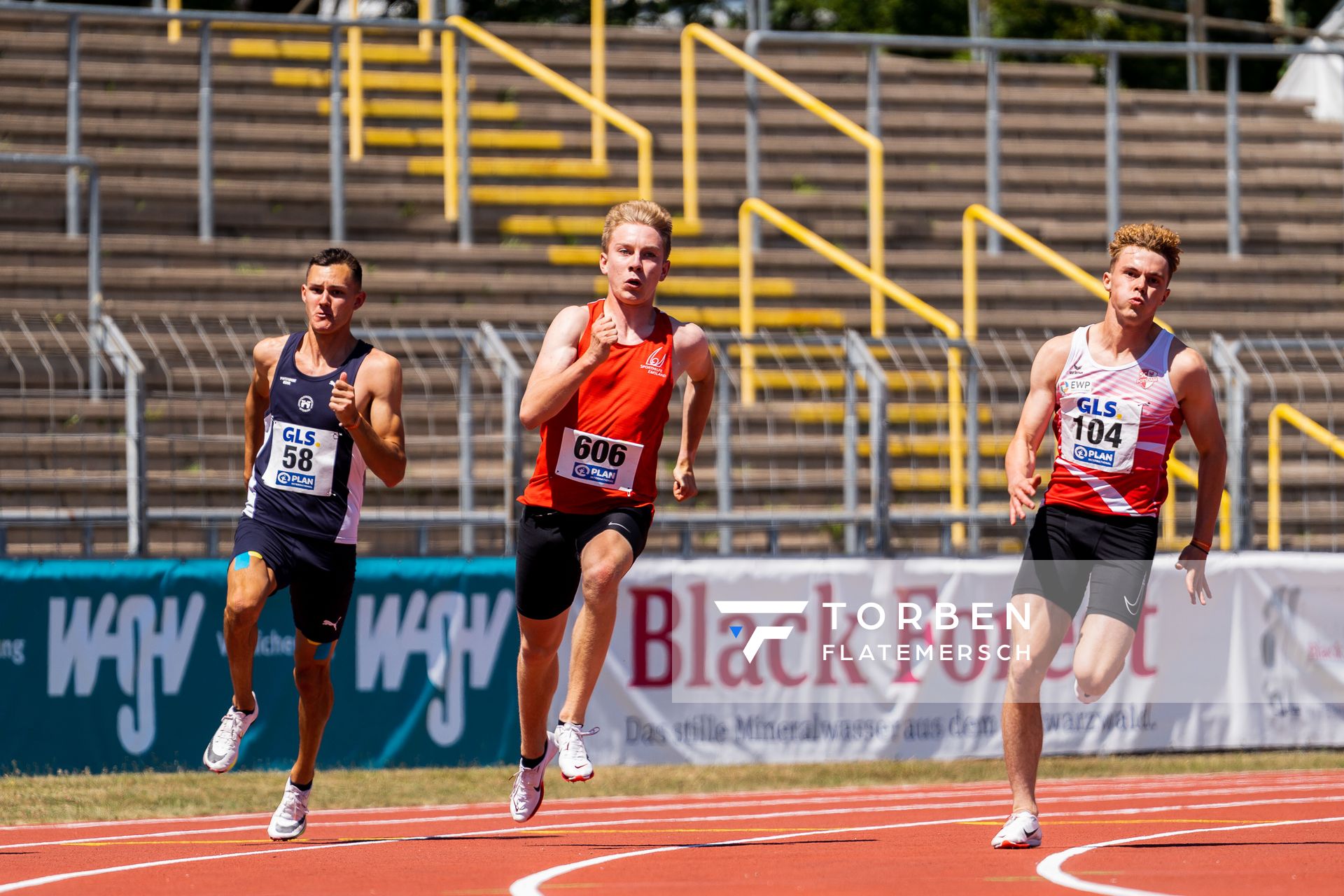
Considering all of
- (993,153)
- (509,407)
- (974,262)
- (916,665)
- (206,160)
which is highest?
(993,153)

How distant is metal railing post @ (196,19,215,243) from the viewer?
1783 cm

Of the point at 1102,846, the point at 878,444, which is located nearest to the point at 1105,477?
the point at 1102,846

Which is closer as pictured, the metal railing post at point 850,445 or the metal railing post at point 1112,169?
the metal railing post at point 850,445

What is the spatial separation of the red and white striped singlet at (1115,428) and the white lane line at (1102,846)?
1.43m

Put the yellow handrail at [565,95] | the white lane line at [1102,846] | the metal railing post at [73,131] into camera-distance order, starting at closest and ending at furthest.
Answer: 1. the white lane line at [1102,846]
2. the metal railing post at [73,131]
3. the yellow handrail at [565,95]

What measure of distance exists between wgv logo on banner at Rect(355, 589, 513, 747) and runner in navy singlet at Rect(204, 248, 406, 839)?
3.72 m

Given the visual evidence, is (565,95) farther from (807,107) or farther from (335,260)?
(335,260)

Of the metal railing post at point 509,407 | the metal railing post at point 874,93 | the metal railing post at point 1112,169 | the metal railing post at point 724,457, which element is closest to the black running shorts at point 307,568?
Result: the metal railing post at point 509,407

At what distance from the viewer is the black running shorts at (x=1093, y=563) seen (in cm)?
838

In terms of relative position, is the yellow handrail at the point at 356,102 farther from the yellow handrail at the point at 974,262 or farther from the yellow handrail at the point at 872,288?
the yellow handrail at the point at 974,262

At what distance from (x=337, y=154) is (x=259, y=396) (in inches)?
366

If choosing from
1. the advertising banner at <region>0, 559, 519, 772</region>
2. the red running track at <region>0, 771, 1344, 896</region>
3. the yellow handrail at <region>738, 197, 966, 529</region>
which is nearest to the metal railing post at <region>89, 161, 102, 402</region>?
the advertising banner at <region>0, 559, 519, 772</region>

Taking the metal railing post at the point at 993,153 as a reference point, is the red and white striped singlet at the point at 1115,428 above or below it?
below

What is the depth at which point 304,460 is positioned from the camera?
8977 mm
